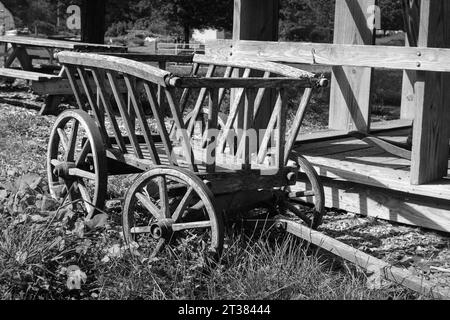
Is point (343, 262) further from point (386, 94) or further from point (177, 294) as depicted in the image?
point (386, 94)

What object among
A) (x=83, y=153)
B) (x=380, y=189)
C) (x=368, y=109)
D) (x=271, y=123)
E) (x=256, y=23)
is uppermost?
(x=256, y=23)

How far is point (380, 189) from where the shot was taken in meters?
5.74

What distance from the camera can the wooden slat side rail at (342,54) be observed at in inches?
194

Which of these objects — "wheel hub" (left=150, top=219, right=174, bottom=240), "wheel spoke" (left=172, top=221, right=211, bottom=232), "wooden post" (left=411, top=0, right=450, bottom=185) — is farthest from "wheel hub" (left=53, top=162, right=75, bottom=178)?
"wooden post" (left=411, top=0, right=450, bottom=185)

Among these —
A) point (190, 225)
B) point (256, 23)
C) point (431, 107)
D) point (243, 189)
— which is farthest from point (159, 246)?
point (256, 23)

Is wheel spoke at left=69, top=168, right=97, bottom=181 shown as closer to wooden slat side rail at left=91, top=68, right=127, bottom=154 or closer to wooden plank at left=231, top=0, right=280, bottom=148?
wooden slat side rail at left=91, top=68, right=127, bottom=154

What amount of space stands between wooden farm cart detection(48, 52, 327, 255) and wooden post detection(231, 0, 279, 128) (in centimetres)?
104

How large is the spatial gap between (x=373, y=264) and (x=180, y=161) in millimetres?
1477

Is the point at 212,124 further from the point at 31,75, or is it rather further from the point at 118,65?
the point at 31,75

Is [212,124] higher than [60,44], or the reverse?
[60,44]

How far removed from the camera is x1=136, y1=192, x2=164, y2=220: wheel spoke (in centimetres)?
415

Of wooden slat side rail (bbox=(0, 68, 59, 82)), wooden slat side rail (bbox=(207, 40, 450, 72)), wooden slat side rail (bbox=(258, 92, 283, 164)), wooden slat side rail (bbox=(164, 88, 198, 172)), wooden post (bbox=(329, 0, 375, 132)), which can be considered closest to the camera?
wooden slat side rail (bbox=(164, 88, 198, 172))

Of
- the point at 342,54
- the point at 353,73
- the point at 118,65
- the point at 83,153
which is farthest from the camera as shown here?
the point at 353,73
